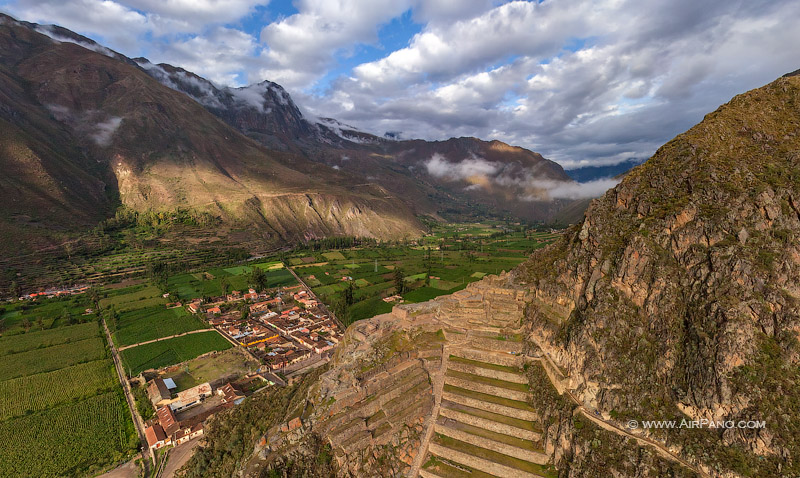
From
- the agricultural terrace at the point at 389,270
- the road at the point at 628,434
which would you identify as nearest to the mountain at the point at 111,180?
the agricultural terrace at the point at 389,270

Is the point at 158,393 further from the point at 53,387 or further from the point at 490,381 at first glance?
the point at 490,381

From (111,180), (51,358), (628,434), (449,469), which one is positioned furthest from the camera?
(111,180)

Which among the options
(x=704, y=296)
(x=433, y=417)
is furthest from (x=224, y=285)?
(x=704, y=296)

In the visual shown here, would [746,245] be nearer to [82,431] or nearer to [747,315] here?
[747,315]

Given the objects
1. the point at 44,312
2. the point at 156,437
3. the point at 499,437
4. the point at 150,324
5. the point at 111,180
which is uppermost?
the point at 111,180

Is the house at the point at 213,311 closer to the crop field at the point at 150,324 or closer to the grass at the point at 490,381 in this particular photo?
the crop field at the point at 150,324

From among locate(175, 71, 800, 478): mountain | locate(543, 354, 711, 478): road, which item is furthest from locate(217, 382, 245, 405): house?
locate(543, 354, 711, 478): road

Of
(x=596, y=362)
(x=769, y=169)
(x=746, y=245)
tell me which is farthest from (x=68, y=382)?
(x=769, y=169)

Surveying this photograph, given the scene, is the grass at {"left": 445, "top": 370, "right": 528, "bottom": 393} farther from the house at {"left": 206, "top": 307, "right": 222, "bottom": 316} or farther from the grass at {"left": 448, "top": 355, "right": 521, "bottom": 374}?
the house at {"left": 206, "top": 307, "right": 222, "bottom": 316}
